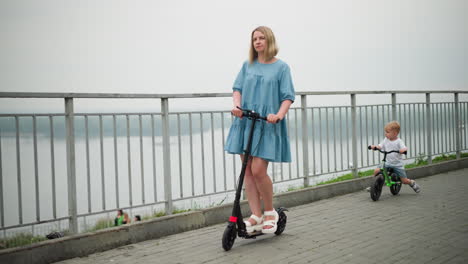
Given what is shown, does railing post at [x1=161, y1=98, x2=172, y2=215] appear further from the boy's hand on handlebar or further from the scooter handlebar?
the boy's hand on handlebar

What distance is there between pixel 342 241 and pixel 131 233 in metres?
2.16

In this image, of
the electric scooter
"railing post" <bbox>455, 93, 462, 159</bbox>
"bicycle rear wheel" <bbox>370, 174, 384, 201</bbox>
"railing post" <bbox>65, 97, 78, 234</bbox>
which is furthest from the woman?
"railing post" <bbox>455, 93, 462, 159</bbox>

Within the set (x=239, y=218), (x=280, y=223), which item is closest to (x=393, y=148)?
(x=280, y=223)

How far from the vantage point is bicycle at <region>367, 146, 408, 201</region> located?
26.4ft

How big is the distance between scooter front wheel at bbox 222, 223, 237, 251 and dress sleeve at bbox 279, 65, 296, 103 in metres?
1.38

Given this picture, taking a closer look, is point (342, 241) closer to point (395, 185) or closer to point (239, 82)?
point (239, 82)

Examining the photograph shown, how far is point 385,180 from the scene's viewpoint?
8609mm

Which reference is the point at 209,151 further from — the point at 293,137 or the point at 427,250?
the point at 427,250

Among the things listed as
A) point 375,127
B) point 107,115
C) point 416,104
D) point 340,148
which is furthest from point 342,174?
point 107,115

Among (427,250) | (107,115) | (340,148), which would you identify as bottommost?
(427,250)

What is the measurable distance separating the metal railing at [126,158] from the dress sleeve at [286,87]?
1315 millimetres

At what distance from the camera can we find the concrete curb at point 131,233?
5.02 meters

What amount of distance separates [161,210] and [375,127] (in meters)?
4.82

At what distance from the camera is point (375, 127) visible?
32.2ft
